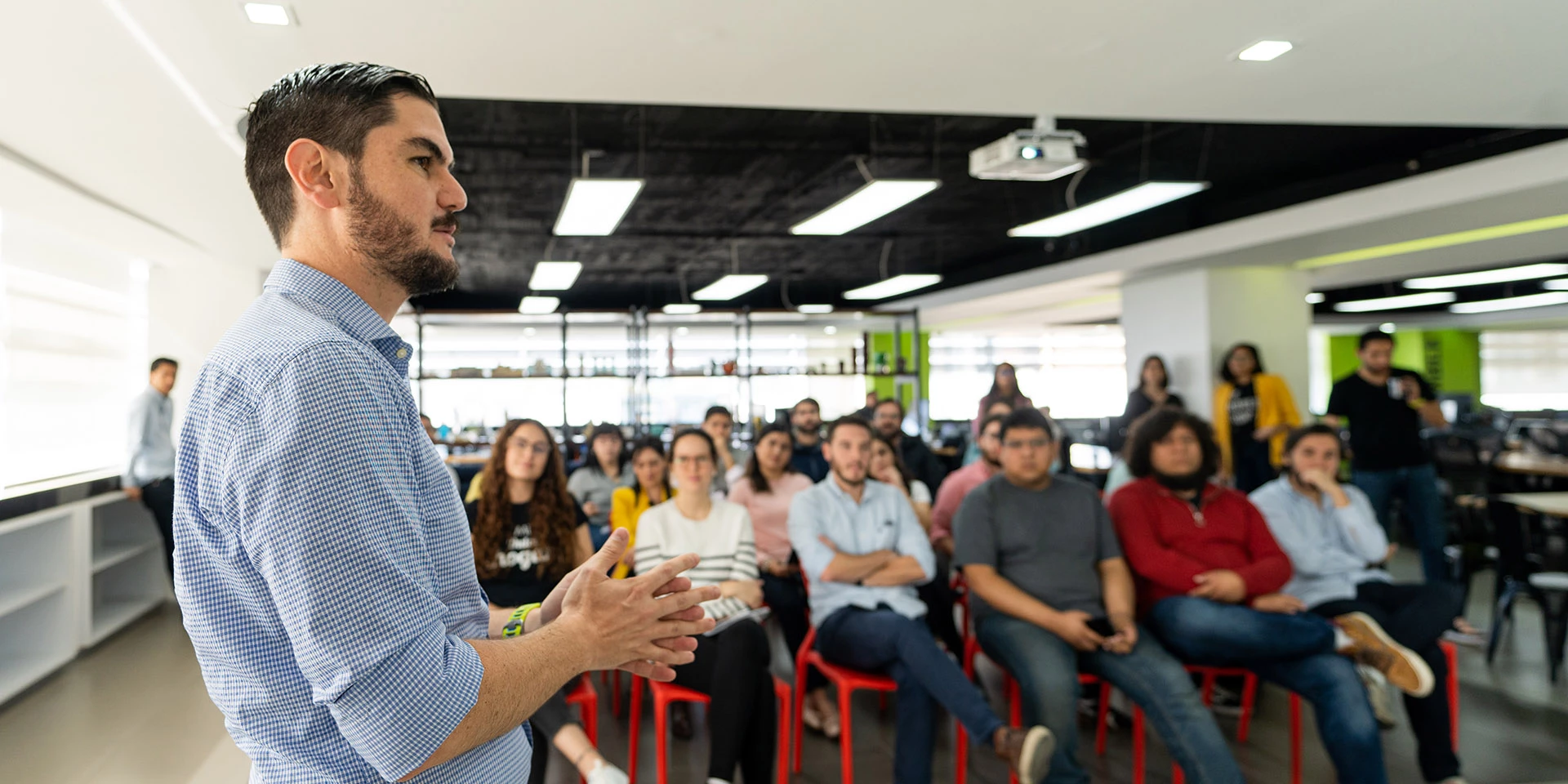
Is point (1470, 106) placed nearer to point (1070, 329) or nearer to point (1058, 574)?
point (1058, 574)

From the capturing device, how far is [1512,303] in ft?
42.6

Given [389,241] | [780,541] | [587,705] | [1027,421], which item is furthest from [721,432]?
[389,241]

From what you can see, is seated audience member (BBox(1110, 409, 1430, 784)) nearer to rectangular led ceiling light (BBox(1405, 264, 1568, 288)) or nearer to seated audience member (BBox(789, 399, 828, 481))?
seated audience member (BBox(789, 399, 828, 481))

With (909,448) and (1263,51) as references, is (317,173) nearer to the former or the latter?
(1263,51)

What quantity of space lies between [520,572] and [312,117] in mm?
2448

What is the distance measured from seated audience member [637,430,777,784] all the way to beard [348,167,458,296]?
1623mm

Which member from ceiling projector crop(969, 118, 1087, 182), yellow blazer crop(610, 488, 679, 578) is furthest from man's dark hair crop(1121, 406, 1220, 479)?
yellow blazer crop(610, 488, 679, 578)

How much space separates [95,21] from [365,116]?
8.55ft

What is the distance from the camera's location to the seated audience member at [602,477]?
16.2ft

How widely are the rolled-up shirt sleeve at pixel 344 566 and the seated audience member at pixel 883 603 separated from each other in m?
2.10

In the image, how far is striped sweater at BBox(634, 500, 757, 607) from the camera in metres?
3.25

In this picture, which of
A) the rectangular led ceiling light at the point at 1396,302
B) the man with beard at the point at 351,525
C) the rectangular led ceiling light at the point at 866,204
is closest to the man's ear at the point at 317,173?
the man with beard at the point at 351,525

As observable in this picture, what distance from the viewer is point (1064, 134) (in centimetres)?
414

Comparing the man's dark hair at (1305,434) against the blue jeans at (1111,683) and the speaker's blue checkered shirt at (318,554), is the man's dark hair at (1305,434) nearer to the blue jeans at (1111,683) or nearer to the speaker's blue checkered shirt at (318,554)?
the blue jeans at (1111,683)
